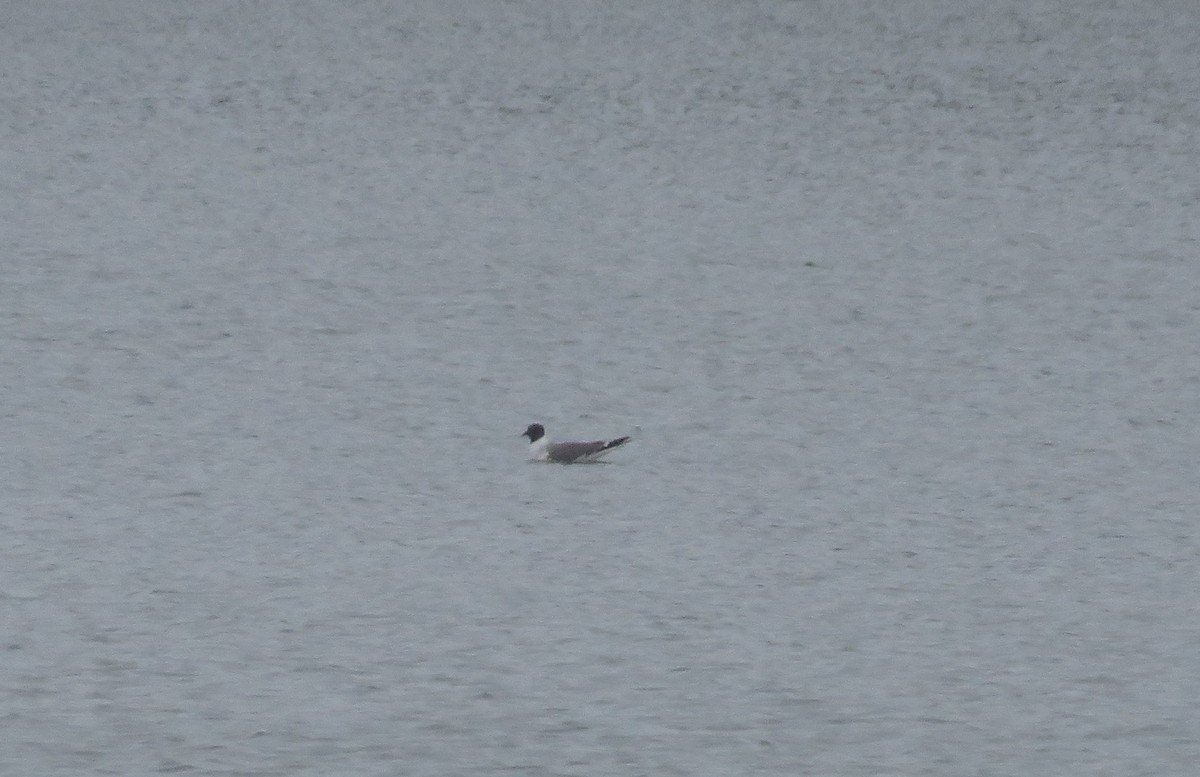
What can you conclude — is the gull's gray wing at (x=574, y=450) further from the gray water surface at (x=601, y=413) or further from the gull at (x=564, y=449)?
the gray water surface at (x=601, y=413)

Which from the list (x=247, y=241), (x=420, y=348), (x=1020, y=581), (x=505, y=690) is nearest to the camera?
(x=505, y=690)

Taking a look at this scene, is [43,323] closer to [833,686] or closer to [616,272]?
[616,272]

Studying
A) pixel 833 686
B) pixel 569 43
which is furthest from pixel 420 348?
pixel 569 43

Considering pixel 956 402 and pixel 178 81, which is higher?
pixel 178 81

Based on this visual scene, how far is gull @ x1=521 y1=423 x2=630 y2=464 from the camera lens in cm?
1297

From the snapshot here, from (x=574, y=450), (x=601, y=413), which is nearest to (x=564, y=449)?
(x=574, y=450)

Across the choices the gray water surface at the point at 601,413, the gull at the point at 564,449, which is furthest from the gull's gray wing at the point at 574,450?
the gray water surface at the point at 601,413

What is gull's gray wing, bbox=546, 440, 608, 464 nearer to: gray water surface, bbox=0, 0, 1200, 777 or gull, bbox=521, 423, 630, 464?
gull, bbox=521, 423, 630, 464

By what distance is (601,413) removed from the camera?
14.3m

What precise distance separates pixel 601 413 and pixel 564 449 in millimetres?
1379

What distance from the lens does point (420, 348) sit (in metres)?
16.4

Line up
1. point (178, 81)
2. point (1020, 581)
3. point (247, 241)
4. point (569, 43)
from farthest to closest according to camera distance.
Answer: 1. point (569, 43)
2. point (178, 81)
3. point (247, 241)
4. point (1020, 581)

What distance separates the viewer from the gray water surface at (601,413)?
902 centimetres

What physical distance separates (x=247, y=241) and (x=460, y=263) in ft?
6.97
